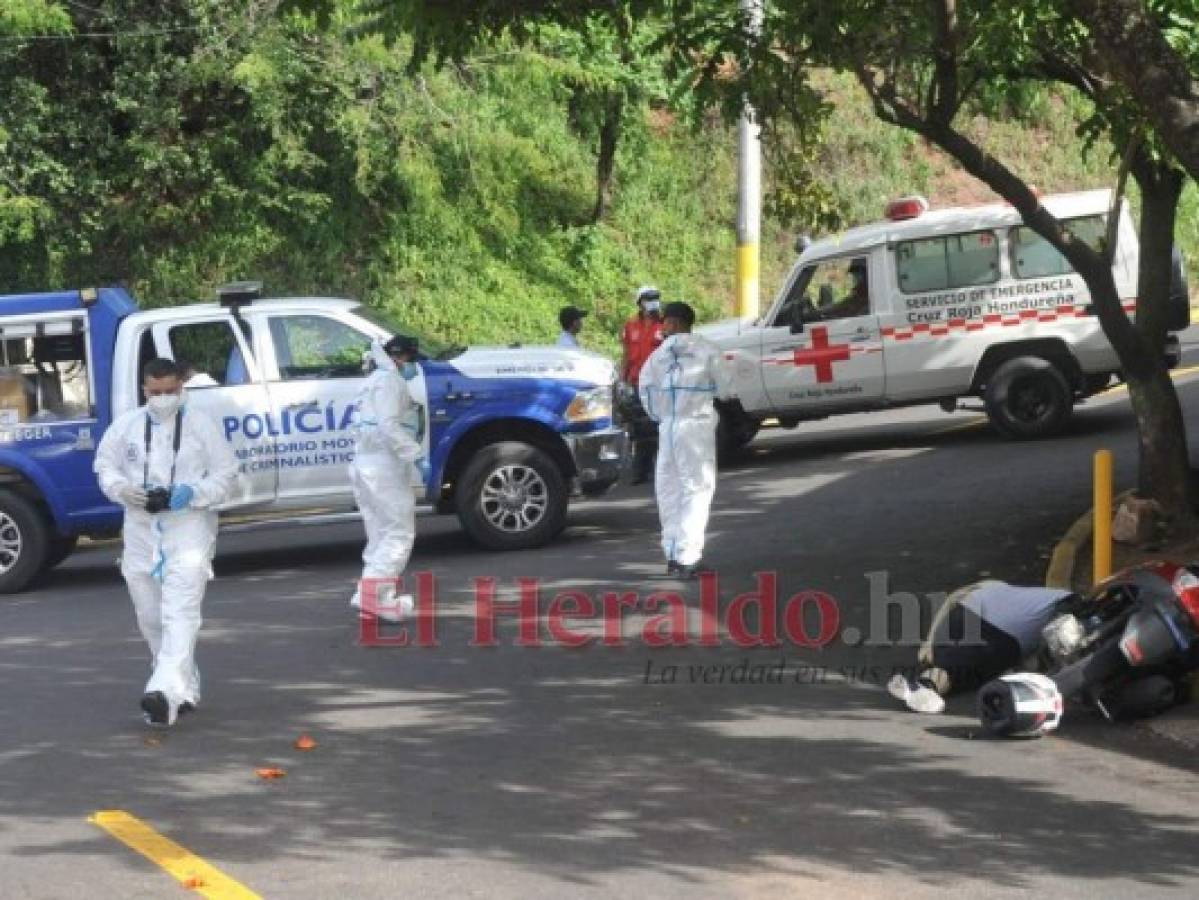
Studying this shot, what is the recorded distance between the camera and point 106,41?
81.7 ft

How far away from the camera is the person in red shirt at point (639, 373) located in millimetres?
17422

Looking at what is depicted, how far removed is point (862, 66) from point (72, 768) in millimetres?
7199

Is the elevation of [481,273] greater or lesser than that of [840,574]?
greater

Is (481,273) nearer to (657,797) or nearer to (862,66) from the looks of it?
(862,66)

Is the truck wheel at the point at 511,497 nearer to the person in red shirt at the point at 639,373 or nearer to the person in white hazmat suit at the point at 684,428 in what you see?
the person in white hazmat suit at the point at 684,428

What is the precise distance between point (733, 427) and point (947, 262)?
255 cm

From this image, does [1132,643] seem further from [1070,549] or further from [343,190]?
[343,190]

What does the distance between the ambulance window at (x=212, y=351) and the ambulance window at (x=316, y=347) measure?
29 cm

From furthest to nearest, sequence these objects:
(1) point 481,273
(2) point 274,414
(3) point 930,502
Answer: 1. (1) point 481,273
2. (3) point 930,502
3. (2) point 274,414

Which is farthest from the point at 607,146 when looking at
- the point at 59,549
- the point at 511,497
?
the point at 59,549

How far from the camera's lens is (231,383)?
14.7 metres

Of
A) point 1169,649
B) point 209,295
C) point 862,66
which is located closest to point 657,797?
point 1169,649

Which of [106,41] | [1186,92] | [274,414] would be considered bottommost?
[274,414]

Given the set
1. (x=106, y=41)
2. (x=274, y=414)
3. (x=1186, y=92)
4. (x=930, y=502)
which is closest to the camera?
(x=1186, y=92)
